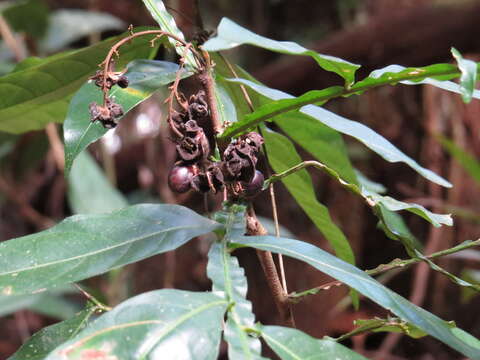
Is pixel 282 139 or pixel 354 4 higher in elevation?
pixel 354 4

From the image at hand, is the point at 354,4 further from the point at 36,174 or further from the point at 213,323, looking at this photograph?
the point at 213,323

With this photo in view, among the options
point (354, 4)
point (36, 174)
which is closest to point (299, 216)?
point (354, 4)

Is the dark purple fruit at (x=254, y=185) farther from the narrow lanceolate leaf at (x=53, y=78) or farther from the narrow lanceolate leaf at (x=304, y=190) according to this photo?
the narrow lanceolate leaf at (x=53, y=78)

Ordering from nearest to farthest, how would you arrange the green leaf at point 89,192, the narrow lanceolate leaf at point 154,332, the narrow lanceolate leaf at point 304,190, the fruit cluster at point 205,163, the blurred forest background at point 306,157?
the narrow lanceolate leaf at point 154,332 < the fruit cluster at point 205,163 < the narrow lanceolate leaf at point 304,190 < the green leaf at point 89,192 < the blurred forest background at point 306,157

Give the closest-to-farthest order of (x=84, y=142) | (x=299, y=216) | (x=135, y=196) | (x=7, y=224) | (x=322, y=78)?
(x=84, y=142) → (x=322, y=78) → (x=299, y=216) → (x=135, y=196) → (x=7, y=224)

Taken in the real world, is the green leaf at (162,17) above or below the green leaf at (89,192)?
above

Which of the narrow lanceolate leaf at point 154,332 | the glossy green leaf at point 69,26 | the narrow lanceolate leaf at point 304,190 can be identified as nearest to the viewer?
the narrow lanceolate leaf at point 154,332

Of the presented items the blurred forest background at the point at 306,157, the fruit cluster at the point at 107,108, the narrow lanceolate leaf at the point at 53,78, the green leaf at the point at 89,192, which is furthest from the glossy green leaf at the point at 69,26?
the fruit cluster at the point at 107,108

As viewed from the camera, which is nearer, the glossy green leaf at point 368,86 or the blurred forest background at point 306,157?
the glossy green leaf at point 368,86
